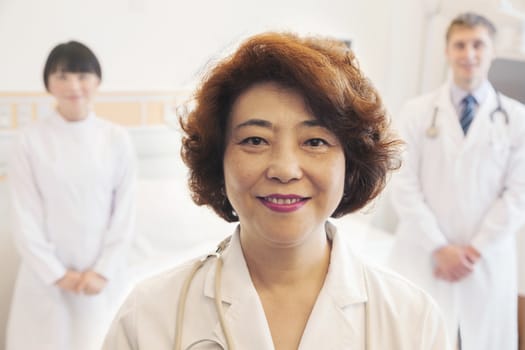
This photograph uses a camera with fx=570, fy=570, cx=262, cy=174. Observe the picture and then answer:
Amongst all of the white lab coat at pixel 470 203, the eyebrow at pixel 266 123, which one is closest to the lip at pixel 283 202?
the eyebrow at pixel 266 123

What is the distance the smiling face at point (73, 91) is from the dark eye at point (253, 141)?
1024mm

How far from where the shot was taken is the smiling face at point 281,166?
2.64 ft

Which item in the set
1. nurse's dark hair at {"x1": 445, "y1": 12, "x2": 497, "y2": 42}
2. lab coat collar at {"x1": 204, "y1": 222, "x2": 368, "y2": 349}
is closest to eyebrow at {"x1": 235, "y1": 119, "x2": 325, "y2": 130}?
lab coat collar at {"x1": 204, "y1": 222, "x2": 368, "y2": 349}

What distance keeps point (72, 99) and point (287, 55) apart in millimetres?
1082

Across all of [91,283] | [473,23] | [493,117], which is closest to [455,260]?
[493,117]

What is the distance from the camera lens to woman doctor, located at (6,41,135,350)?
66.2 inches

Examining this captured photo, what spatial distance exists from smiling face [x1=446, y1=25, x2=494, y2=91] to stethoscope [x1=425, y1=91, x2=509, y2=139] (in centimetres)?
11

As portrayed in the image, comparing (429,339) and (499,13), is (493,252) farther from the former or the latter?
(429,339)

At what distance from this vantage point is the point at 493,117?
1995 mm

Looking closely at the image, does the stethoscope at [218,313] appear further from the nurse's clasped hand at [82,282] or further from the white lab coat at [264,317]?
the nurse's clasped hand at [82,282]

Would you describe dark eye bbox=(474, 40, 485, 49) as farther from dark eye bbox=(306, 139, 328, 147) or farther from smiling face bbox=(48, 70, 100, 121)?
dark eye bbox=(306, 139, 328, 147)

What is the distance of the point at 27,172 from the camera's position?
1673mm

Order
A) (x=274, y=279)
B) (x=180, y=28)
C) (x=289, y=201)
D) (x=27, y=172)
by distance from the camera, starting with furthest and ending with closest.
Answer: (x=180, y=28)
(x=27, y=172)
(x=274, y=279)
(x=289, y=201)

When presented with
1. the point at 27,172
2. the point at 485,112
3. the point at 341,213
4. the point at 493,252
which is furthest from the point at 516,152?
the point at 27,172
